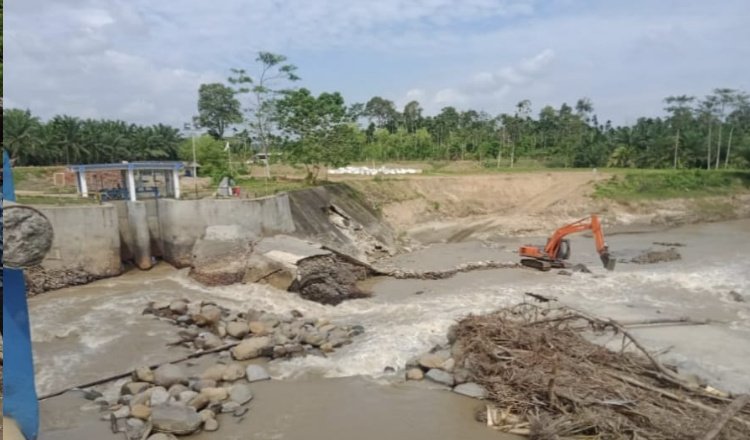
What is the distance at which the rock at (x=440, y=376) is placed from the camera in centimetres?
1137

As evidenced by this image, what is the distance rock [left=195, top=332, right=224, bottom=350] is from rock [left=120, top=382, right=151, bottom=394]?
8.22 feet

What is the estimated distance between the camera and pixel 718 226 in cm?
3653

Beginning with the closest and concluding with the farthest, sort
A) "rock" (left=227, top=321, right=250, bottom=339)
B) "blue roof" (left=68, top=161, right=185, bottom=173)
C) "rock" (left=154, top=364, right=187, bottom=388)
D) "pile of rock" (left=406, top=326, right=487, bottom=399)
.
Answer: "pile of rock" (left=406, top=326, right=487, bottom=399) < "rock" (left=154, top=364, right=187, bottom=388) < "rock" (left=227, top=321, right=250, bottom=339) < "blue roof" (left=68, top=161, right=185, bottom=173)

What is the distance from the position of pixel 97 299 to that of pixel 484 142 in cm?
4817

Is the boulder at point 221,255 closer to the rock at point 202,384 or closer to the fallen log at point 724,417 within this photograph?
the rock at point 202,384

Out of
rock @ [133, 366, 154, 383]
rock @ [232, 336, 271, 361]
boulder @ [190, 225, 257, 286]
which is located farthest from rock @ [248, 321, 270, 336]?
boulder @ [190, 225, 257, 286]

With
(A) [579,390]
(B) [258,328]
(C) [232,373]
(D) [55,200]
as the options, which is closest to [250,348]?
(C) [232,373]

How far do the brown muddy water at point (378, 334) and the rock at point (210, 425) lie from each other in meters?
0.14

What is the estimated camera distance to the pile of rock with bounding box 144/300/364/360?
43.5 ft

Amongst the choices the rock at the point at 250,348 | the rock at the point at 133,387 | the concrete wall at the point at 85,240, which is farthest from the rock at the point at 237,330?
the concrete wall at the point at 85,240

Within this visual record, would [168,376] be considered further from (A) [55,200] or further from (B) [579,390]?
(A) [55,200]

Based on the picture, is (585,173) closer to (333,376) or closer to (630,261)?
(630,261)

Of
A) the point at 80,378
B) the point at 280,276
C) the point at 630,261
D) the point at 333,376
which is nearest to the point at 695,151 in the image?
the point at 630,261

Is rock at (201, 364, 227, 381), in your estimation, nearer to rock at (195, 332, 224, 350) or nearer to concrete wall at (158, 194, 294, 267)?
rock at (195, 332, 224, 350)
